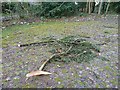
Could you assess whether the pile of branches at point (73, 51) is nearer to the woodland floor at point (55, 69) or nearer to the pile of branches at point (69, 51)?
the pile of branches at point (69, 51)

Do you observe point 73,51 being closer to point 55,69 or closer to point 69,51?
point 69,51

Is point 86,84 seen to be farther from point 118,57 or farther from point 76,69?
point 118,57

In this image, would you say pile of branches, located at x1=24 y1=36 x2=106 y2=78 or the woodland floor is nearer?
the woodland floor

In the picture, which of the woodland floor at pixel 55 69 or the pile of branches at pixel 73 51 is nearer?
the woodland floor at pixel 55 69

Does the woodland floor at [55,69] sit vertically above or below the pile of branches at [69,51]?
below

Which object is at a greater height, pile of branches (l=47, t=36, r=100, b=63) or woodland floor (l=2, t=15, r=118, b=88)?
pile of branches (l=47, t=36, r=100, b=63)

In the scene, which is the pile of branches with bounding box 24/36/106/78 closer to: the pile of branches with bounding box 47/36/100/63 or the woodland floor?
the pile of branches with bounding box 47/36/100/63

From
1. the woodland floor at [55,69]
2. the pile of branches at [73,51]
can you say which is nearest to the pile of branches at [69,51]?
the pile of branches at [73,51]

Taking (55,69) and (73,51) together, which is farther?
(73,51)

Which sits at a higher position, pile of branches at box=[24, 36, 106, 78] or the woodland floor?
pile of branches at box=[24, 36, 106, 78]

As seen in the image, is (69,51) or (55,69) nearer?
(55,69)

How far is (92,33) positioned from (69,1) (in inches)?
160

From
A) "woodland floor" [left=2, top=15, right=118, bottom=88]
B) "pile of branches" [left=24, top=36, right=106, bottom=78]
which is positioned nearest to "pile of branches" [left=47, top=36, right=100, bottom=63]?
"pile of branches" [left=24, top=36, right=106, bottom=78]

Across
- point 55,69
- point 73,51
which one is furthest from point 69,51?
point 55,69
